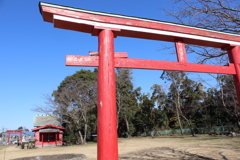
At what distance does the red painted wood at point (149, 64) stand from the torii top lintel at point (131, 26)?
548 millimetres

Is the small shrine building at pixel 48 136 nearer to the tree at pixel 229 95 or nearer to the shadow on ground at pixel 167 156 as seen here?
the shadow on ground at pixel 167 156

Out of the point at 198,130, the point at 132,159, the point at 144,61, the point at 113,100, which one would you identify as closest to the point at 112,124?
the point at 113,100

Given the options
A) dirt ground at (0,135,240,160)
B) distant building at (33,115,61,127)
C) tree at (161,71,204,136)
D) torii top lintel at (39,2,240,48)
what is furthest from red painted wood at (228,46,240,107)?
distant building at (33,115,61,127)

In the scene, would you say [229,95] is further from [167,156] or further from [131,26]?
[131,26]

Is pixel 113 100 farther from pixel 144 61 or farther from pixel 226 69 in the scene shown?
pixel 226 69

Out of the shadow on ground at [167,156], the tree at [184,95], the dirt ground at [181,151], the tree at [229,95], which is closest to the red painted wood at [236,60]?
the dirt ground at [181,151]

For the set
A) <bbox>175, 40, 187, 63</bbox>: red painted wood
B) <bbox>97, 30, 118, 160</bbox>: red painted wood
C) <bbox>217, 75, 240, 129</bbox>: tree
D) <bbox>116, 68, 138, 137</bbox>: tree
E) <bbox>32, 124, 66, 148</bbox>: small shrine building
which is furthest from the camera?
<bbox>116, 68, 138, 137</bbox>: tree

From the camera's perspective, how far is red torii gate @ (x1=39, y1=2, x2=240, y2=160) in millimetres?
2574

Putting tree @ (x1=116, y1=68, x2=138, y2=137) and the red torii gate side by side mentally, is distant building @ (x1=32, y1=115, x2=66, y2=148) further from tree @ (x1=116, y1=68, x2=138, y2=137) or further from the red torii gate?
the red torii gate

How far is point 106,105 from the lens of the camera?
2.60m

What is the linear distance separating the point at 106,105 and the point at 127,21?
1.57m

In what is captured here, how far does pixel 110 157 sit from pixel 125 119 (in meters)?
28.0

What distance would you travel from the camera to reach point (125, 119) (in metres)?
29.9

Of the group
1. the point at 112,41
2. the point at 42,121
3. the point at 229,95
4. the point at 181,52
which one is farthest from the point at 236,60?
the point at 42,121
